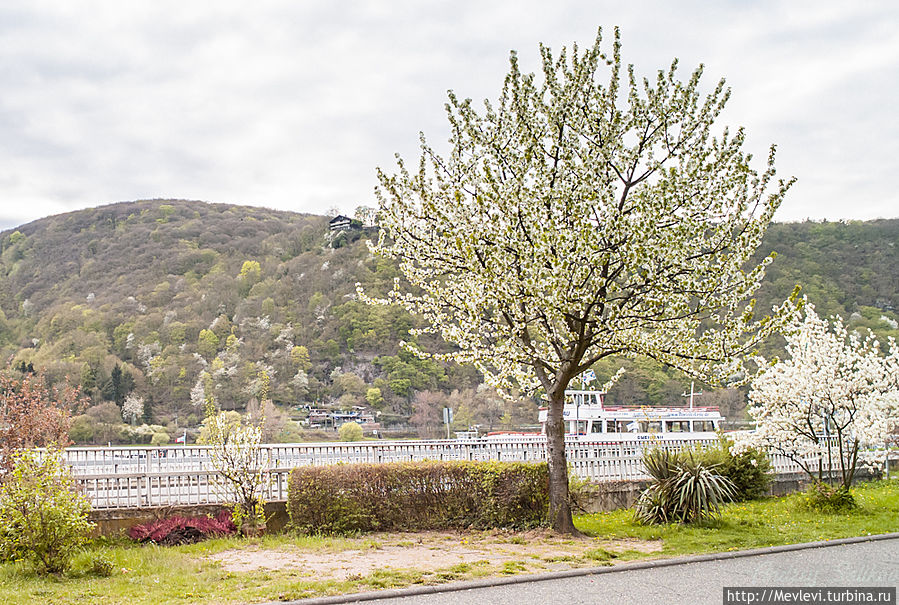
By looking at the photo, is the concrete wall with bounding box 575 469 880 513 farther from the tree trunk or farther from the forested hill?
the forested hill

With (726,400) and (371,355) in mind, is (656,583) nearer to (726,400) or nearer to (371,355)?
(726,400)

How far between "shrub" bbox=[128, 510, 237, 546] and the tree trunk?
5038 mm

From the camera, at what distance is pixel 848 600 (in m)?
6.47

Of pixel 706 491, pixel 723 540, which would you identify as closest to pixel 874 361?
pixel 706 491

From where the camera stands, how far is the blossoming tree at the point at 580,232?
35.6ft

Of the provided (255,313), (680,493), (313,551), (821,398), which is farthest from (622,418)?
(255,313)

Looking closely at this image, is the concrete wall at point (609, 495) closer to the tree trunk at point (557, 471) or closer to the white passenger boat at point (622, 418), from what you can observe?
the tree trunk at point (557, 471)

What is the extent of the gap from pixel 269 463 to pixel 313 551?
10.3 feet

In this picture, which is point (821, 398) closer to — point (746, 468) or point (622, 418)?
point (746, 468)

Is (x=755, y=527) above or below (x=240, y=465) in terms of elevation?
below

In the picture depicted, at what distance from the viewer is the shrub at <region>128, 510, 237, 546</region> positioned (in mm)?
11023

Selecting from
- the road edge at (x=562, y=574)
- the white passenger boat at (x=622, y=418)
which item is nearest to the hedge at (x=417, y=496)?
the road edge at (x=562, y=574)

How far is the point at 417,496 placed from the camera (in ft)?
40.6

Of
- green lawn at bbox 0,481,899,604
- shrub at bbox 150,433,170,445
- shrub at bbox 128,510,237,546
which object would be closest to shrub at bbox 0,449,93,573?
green lawn at bbox 0,481,899,604
